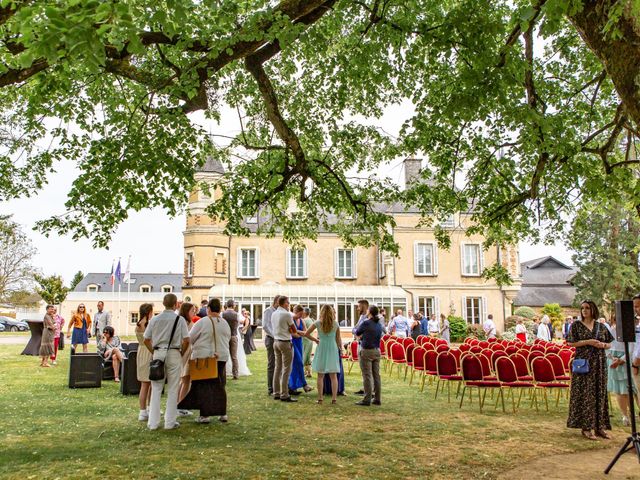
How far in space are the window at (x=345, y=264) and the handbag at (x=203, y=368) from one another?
2771 cm

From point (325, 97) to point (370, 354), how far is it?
5335 millimetres

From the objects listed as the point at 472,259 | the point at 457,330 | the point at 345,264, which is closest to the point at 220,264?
the point at 345,264

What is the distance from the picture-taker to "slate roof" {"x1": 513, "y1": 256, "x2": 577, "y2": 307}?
48000mm

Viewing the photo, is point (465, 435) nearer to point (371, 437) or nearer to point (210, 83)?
point (371, 437)

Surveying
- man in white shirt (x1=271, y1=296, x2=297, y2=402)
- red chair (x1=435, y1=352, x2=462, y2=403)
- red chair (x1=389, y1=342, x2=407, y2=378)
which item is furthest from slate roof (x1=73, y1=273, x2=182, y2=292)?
red chair (x1=435, y1=352, x2=462, y2=403)

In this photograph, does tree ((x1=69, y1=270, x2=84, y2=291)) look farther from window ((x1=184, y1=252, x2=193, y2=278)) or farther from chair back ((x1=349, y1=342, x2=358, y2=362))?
chair back ((x1=349, y1=342, x2=358, y2=362))

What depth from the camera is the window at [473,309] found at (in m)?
34.6

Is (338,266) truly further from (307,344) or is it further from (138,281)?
(138,281)

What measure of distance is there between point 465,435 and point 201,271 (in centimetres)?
2795

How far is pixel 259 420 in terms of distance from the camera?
838 centimetres

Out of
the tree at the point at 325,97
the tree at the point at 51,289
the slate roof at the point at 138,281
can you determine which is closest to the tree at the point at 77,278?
the slate roof at the point at 138,281

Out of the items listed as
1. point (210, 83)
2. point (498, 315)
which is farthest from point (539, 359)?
point (498, 315)

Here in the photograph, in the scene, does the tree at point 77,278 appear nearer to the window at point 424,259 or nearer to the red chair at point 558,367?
the window at point 424,259

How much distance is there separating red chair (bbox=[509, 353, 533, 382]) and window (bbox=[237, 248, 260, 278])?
2609 cm
